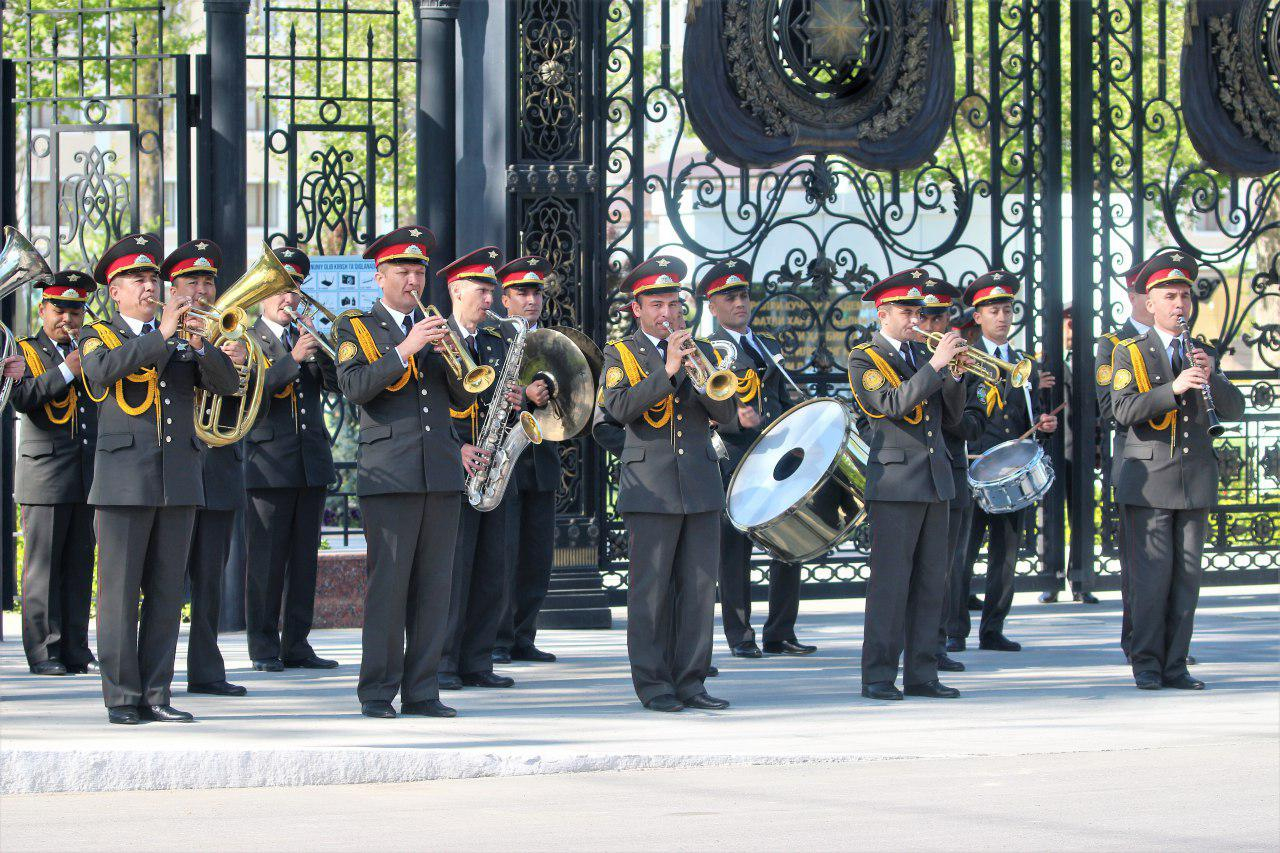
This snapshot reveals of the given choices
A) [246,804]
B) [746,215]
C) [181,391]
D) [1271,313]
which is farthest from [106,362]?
[1271,313]

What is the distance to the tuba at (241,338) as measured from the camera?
362 inches

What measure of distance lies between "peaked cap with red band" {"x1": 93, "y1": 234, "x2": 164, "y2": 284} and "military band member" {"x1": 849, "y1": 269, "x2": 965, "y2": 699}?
11.6ft

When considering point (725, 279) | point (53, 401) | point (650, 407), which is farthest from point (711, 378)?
point (53, 401)

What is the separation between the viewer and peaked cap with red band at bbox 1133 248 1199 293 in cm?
1070

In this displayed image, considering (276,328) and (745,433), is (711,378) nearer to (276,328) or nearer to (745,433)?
(745,433)

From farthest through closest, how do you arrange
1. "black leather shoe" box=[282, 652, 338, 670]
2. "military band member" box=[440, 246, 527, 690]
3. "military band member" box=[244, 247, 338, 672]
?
1. "black leather shoe" box=[282, 652, 338, 670]
2. "military band member" box=[244, 247, 338, 672]
3. "military band member" box=[440, 246, 527, 690]

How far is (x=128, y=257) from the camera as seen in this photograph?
932 centimetres

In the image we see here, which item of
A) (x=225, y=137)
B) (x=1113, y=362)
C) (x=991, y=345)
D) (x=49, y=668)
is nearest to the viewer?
(x=1113, y=362)

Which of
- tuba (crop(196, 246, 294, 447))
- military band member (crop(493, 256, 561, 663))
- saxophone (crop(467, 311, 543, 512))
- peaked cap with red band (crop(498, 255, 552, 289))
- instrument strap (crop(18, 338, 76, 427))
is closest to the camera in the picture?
tuba (crop(196, 246, 294, 447))

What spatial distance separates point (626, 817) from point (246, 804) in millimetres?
1546

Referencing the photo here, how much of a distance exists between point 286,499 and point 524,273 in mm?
1909

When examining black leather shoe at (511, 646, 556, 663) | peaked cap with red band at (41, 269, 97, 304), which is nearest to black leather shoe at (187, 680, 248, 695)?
black leather shoe at (511, 646, 556, 663)

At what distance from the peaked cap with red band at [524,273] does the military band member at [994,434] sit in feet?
9.04

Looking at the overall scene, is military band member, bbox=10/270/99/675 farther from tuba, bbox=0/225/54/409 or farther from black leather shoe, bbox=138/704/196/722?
black leather shoe, bbox=138/704/196/722
